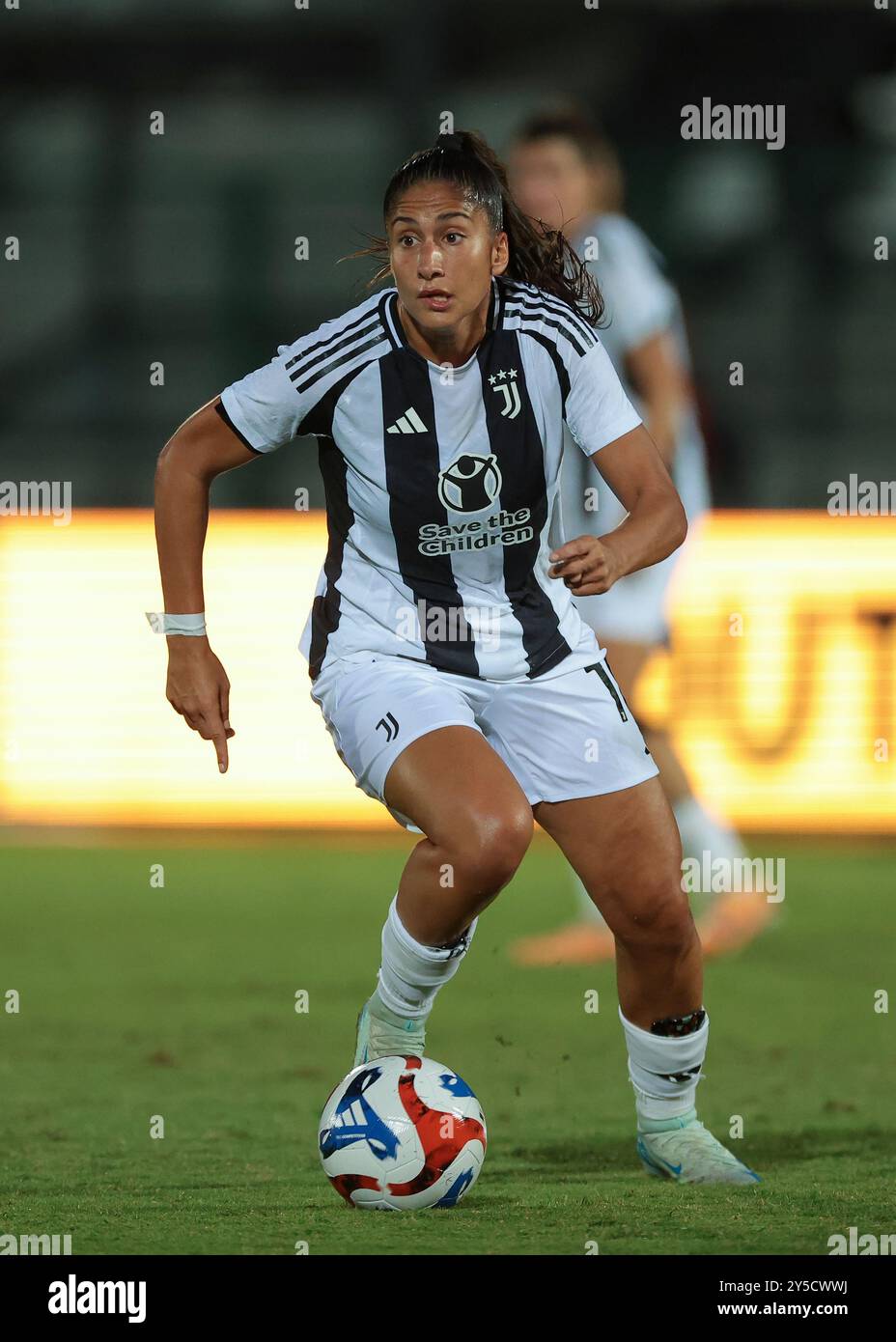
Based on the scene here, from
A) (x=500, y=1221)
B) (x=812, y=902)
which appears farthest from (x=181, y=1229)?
(x=812, y=902)

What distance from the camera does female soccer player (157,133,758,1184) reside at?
149 inches

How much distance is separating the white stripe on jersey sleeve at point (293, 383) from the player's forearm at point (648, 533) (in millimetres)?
576

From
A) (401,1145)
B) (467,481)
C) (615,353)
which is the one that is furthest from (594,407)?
(615,353)

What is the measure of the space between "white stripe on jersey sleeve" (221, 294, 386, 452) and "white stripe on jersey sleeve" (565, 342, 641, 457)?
366mm

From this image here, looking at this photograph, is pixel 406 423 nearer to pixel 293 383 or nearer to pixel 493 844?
pixel 293 383

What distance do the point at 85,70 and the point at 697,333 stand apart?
4513 millimetres

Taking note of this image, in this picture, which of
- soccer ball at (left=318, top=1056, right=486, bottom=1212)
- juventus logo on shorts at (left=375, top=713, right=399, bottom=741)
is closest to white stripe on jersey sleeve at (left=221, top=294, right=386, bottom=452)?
juventus logo on shorts at (left=375, top=713, right=399, bottom=741)

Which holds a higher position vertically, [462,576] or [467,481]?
[467,481]

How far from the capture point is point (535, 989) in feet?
20.6

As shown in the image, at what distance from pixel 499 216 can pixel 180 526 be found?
818 millimetres

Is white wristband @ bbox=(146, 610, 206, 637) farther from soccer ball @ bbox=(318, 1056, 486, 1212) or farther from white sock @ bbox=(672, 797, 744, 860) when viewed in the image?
white sock @ bbox=(672, 797, 744, 860)

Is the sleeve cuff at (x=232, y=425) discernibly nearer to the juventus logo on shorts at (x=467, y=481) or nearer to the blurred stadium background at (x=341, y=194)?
the juventus logo on shorts at (x=467, y=481)

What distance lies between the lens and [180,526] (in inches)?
155

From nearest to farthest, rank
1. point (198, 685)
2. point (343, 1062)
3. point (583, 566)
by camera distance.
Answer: point (583, 566), point (198, 685), point (343, 1062)
